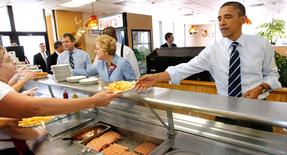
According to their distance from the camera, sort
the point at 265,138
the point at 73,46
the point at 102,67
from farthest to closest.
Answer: the point at 73,46 → the point at 102,67 → the point at 265,138

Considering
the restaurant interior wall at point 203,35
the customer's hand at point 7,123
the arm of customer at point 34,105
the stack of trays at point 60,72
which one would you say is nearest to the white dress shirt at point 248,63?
the arm of customer at point 34,105

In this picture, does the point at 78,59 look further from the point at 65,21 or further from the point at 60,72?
the point at 65,21

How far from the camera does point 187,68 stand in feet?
5.77

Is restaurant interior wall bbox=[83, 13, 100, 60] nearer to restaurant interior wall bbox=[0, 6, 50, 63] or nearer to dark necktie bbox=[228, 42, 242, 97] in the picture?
restaurant interior wall bbox=[0, 6, 50, 63]

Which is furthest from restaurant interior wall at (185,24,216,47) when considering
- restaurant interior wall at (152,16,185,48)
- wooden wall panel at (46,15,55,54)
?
wooden wall panel at (46,15,55,54)

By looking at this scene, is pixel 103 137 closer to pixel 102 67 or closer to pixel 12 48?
pixel 102 67

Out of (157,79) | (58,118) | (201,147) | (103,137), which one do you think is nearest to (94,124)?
(103,137)

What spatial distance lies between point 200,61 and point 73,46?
238 centimetres

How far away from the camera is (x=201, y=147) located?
1.20 metres

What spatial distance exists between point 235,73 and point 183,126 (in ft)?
1.91

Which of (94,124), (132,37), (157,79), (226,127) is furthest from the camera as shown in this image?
(132,37)

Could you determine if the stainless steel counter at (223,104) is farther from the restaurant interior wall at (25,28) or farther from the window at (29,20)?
the window at (29,20)

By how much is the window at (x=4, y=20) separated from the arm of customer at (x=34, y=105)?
7941 millimetres

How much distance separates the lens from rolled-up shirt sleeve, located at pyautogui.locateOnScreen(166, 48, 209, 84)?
1.71m
